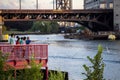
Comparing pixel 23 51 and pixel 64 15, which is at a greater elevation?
pixel 64 15

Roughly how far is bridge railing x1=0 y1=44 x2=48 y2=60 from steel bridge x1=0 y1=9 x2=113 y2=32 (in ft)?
352

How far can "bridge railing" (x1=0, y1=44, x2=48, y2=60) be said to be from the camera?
25250 mm

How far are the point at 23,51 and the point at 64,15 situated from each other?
A: 118304 mm

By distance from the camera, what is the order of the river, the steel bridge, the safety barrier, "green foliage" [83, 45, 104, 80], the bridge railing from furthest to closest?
the steel bridge < the river < the bridge railing < the safety barrier < "green foliage" [83, 45, 104, 80]

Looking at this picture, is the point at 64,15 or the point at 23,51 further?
the point at 64,15

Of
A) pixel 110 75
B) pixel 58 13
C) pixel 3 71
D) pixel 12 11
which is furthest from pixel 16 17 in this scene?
pixel 3 71

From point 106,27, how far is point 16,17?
34.6 m

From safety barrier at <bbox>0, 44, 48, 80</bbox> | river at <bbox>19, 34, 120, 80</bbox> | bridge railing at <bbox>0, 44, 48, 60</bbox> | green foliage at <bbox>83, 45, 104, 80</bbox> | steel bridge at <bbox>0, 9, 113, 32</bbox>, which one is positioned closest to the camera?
green foliage at <bbox>83, 45, 104, 80</bbox>

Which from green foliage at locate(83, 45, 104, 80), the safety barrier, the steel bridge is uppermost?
the steel bridge

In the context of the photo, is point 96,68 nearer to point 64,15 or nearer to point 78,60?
point 78,60

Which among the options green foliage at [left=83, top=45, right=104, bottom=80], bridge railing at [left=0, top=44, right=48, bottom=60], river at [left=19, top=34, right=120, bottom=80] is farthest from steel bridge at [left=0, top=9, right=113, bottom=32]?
green foliage at [left=83, top=45, right=104, bottom=80]

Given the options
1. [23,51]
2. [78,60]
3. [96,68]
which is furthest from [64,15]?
[96,68]

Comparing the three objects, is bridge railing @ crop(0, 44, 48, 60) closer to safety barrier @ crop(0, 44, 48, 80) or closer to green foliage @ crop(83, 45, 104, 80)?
safety barrier @ crop(0, 44, 48, 80)

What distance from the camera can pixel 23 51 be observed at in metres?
25.7
